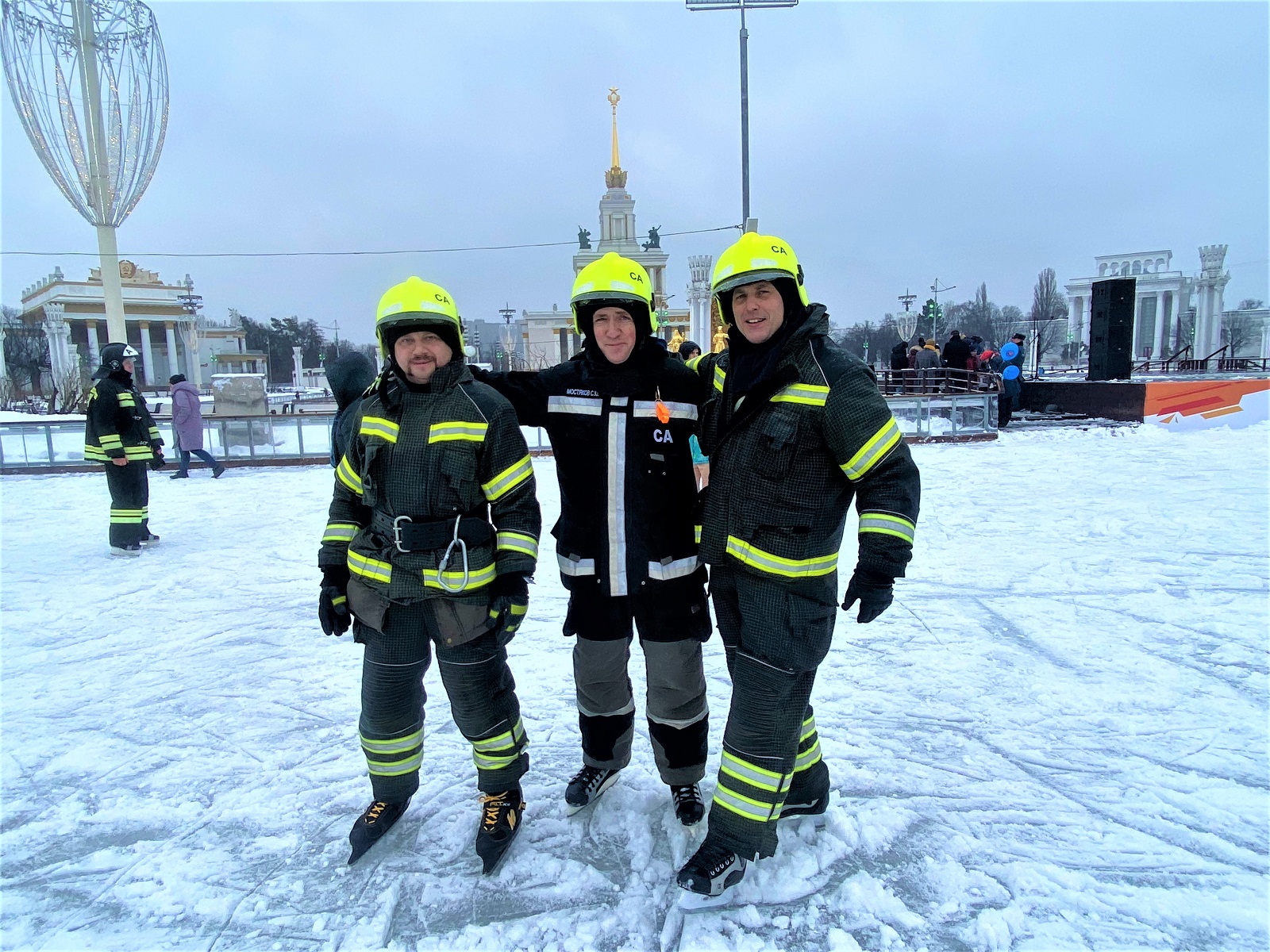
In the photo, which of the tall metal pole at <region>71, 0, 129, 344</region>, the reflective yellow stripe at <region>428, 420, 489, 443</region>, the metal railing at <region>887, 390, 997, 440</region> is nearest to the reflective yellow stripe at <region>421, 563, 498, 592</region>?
the reflective yellow stripe at <region>428, 420, 489, 443</region>

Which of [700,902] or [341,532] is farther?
[341,532]

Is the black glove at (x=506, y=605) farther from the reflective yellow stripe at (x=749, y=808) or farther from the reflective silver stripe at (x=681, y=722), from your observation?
the reflective yellow stripe at (x=749, y=808)

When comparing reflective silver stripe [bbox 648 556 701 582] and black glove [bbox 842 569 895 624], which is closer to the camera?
black glove [bbox 842 569 895 624]

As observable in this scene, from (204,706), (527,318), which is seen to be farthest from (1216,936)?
(527,318)

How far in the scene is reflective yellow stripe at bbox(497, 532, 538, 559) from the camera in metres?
2.48

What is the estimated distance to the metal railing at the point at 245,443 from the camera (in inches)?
491

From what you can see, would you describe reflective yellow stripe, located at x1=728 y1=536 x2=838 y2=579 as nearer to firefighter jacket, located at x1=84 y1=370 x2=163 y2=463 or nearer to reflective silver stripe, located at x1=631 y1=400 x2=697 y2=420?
reflective silver stripe, located at x1=631 y1=400 x2=697 y2=420

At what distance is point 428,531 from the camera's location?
7.90 feet

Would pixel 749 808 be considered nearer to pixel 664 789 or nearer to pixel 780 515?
pixel 664 789

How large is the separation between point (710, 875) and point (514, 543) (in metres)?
1.27

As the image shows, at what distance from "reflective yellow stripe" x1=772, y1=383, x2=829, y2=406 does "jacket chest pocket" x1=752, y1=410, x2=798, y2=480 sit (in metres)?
0.04

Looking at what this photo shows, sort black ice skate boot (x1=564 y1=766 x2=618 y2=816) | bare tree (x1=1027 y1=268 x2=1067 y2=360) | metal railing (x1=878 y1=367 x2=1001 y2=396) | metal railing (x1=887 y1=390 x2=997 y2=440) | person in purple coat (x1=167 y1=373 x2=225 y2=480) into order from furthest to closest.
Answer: bare tree (x1=1027 y1=268 x2=1067 y2=360) → metal railing (x1=878 y1=367 x2=1001 y2=396) → metal railing (x1=887 y1=390 x2=997 y2=440) → person in purple coat (x1=167 y1=373 x2=225 y2=480) → black ice skate boot (x1=564 y1=766 x2=618 y2=816)

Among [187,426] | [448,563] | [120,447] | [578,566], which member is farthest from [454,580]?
[187,426]

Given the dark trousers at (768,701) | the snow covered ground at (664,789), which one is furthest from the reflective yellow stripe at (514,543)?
the snow covered ground at (664,789)
